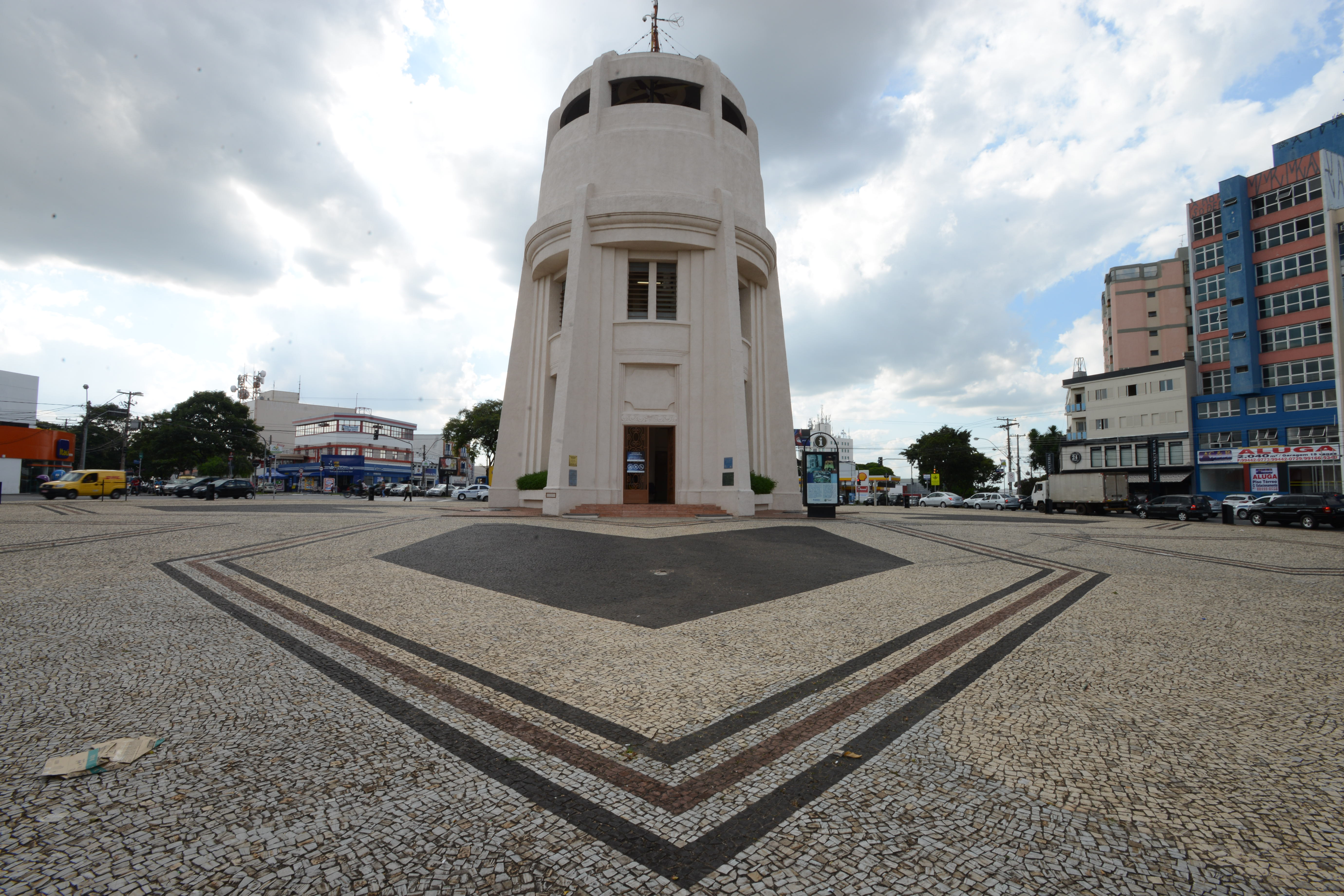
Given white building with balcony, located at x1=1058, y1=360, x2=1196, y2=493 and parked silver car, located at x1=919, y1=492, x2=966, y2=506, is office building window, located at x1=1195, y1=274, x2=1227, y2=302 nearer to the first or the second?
white building with balcony, located at x1=1058, y1=360, x2=1196, y2=493

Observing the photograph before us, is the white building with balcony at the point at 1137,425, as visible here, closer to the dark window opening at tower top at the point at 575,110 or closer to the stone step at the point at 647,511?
the stone step at the point at 647,511

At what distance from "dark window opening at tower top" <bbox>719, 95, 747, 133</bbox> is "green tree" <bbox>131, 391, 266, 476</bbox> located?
6191 centimetres

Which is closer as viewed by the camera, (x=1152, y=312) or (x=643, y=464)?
(x=643, y=464)

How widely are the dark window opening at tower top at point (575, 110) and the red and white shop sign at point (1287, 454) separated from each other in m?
50.8

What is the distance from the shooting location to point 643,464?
24.3 m

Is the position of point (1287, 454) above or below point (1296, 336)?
below

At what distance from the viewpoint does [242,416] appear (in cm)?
6481

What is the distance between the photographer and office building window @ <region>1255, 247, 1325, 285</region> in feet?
134

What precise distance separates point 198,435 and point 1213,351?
94129 mm

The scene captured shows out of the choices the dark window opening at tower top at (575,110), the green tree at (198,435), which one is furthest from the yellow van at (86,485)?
the dark window opening at tower top at (575,110)

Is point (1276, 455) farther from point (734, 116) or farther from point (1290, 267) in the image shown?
point (734, 116)

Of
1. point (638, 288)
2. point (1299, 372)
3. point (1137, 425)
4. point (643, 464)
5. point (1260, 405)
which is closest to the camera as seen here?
point (643, 464)

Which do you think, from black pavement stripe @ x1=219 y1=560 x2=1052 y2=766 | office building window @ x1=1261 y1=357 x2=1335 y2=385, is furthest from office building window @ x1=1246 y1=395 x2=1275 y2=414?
black pavement stripe @ x1=219 y1=560 x2=1052 y2=766

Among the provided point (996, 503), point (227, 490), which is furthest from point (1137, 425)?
point (227, 490)
